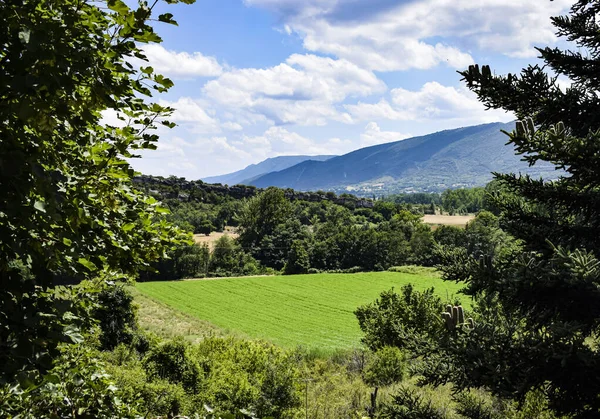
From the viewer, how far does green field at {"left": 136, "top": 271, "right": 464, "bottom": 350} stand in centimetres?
4634

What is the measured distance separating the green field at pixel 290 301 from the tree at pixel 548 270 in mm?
36191

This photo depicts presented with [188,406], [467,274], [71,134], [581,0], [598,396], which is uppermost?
[581,0]

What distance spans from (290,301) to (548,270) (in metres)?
59.2

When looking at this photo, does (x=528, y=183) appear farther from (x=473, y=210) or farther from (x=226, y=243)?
(x=473, y=210)

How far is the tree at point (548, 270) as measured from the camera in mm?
3711

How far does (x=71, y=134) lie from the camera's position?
313cm

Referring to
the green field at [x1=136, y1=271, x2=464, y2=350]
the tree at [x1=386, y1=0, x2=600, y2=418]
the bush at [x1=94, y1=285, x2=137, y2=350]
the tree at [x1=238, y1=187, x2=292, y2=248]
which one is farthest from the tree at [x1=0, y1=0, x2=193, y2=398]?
the tree at [x1=238, y1=187, x2=292, y2=248]

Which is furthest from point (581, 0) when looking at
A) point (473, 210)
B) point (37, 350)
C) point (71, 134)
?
point (473, 210)

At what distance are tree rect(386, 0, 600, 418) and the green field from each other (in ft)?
119

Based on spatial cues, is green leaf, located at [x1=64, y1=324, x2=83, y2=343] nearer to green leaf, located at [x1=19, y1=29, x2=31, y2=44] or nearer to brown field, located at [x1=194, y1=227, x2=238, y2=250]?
green leaf, located at [x1=19, y1=29, x2=31, y2=44]

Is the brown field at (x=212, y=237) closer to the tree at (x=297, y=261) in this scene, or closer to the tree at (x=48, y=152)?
the tree at (x=297, y=261)

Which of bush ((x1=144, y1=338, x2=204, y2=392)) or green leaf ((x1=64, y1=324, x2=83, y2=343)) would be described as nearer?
green leaf ((x1=64, y1=324, x2=83, y2=343))

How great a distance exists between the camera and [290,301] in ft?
202

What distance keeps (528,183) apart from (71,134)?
4797mm
